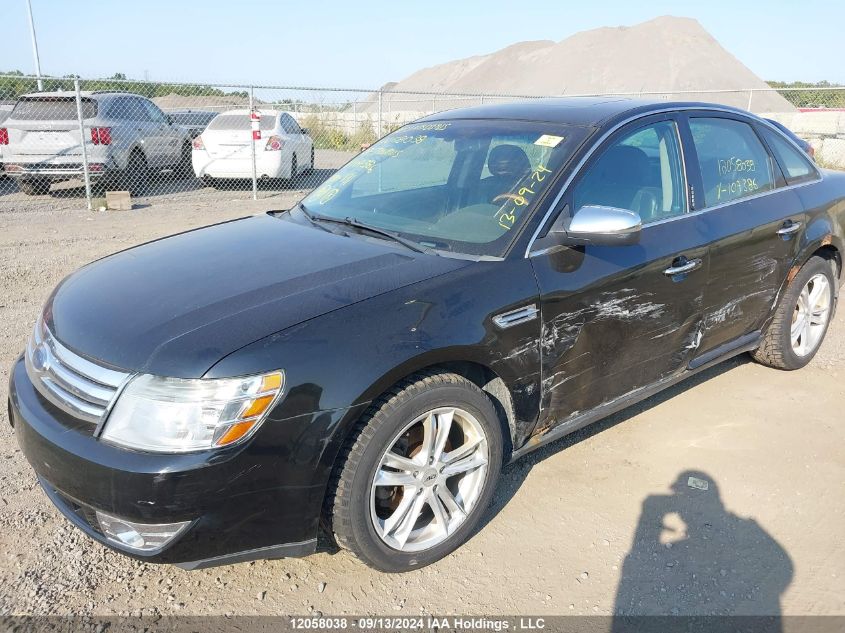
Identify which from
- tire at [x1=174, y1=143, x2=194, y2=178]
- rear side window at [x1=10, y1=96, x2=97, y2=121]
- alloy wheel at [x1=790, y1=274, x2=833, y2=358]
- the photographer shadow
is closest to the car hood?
the photographer shadow

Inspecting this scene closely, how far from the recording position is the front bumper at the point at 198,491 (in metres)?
2.15

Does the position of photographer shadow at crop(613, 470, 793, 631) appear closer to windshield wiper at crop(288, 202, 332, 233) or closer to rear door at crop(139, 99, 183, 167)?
windshield wiper at crop(288, 202, 332, 233)

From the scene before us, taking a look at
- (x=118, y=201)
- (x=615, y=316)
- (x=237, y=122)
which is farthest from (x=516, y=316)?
(x=237, y=122)

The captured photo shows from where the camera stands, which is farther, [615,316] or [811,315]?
[811,315]

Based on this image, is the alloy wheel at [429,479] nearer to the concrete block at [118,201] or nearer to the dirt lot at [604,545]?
the dirt lot at [604,545]

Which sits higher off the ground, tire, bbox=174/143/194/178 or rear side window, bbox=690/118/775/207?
rear side window, bbox=690/118/775/207

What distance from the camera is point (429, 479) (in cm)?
268

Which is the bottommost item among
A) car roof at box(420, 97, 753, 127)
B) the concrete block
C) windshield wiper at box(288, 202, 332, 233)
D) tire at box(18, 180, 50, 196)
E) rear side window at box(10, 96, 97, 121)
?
tire at box(18, 180, 50, 196)

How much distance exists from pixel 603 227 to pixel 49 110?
10.8 meters

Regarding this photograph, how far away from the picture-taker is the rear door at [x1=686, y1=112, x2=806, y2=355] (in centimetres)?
365

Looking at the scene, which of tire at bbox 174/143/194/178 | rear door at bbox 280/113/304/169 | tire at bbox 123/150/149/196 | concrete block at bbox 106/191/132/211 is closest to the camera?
concrete block at bbox 106/191/132/211

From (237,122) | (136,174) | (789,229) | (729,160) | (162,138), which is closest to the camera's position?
(729,160)

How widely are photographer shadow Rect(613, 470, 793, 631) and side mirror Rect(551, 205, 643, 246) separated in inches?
50.0

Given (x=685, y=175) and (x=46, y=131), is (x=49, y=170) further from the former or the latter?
(x=685, y=175)
